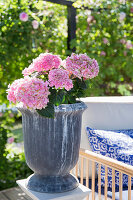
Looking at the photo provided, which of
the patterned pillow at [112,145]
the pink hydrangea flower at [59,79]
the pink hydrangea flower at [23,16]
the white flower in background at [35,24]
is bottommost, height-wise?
the patterned pillow at [112,145]

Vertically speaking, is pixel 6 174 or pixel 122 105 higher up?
pixel 122 105

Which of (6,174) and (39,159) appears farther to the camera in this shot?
(6,174)

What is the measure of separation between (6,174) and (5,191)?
0.54ft

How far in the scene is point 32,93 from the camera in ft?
3.76

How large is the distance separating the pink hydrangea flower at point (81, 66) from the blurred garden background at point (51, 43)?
2.92 feet

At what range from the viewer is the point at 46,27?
2938mm

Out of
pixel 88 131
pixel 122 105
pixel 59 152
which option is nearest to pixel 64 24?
pixel 122 105

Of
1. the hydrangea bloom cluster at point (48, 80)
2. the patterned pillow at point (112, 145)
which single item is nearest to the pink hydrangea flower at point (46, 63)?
the hydrangea bloom cluster at point (48, 80)

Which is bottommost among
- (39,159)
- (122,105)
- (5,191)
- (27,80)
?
(5,191)

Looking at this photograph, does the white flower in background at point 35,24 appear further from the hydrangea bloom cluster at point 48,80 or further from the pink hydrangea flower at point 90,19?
the hydrangea bloom cluster at point 48,80

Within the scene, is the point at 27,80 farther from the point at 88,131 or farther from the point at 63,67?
the point at 88,131

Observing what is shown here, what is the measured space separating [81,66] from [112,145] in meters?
0.60

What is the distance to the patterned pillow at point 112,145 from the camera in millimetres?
1641

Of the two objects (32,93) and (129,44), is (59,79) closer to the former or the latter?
(32,93)
